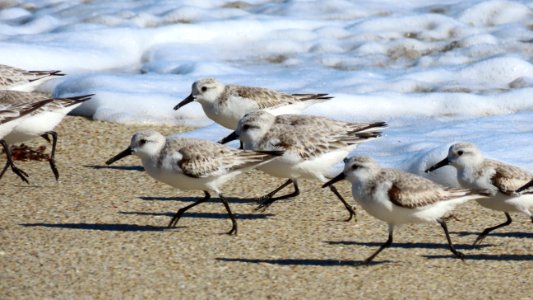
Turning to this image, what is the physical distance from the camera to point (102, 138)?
910 centimetres

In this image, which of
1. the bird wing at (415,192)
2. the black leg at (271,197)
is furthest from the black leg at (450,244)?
the black leg at (271,197)

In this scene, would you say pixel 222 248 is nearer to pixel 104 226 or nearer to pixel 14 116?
pixel 104 226

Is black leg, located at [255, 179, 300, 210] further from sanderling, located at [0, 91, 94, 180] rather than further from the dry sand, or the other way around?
sanderling, located at [0, 91, 94, 180]

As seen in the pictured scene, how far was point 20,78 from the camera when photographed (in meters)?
9.34

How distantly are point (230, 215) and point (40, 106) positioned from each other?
198 cm

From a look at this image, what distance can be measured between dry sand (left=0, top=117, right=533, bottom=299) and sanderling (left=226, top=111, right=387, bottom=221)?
0.30 m

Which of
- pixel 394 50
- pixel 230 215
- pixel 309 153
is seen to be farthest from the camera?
pixel 394 50

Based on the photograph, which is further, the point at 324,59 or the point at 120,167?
the point at 324,59

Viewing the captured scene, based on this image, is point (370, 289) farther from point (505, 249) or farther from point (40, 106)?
point (40, 106)

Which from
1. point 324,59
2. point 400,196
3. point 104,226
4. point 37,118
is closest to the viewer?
point 400,196

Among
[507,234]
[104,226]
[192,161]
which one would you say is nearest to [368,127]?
[507,234]

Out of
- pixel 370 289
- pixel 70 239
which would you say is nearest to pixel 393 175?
pixel 370 289

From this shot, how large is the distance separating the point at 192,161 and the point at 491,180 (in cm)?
179

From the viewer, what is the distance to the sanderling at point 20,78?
30.3ft
